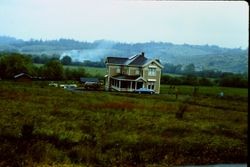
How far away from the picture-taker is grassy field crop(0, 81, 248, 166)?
7.05 meters

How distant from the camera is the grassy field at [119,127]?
7055 millimetres

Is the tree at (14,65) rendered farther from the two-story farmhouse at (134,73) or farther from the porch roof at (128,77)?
the porch roof at (128,77)

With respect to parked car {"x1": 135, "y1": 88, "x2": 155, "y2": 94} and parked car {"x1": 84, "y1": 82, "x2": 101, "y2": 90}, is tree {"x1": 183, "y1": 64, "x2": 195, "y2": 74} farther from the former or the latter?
parked car {"x1": 84, "y1": 82, "x2": 101, "y2": 90}

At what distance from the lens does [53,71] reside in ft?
24.1

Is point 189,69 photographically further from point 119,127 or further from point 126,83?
point 119,127

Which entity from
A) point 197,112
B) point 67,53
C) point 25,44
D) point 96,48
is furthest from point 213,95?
point 25,44

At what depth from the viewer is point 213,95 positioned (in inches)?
327

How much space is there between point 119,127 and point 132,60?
134 cm

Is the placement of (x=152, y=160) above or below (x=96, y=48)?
below

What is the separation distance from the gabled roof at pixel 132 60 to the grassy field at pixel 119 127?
0.62 m

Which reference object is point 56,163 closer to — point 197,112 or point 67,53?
point 67,53

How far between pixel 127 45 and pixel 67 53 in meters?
1.19

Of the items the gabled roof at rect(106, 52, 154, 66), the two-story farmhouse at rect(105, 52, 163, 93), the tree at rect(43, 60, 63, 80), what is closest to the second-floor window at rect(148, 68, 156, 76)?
the two-story farmhouse at rect(105, 52, 163, 93)

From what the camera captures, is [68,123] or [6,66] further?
[68,123]
